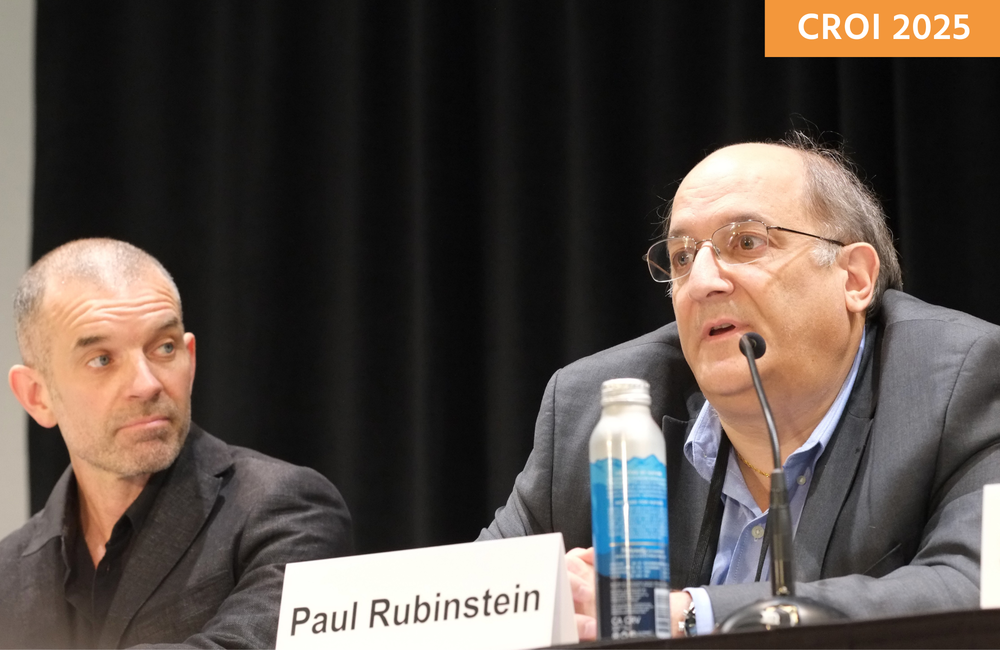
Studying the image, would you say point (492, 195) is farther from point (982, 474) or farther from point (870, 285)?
point (982, 474)

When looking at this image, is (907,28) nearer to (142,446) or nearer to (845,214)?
(845,214)

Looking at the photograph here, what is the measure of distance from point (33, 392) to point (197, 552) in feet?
2.12

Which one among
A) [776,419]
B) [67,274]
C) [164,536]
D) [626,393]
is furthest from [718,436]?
[67,274]

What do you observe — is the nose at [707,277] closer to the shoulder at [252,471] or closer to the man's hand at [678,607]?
the man's hand at [678,607]

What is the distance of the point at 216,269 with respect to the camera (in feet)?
10.6

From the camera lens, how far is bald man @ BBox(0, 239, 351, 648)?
232cm

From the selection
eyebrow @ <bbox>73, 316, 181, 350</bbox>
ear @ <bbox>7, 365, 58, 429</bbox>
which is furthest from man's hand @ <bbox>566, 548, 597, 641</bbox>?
ear @ <bbox>7, 365, 58, 429</bbox>

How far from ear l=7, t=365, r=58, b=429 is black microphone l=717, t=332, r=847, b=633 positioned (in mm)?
1784

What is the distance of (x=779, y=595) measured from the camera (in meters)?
1.24

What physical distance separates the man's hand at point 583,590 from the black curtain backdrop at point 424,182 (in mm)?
1330

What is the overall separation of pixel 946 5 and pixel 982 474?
1516 millimetres

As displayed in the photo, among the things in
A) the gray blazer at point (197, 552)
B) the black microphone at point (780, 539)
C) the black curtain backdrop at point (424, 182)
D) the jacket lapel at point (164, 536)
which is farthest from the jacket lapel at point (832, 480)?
the jacket lapel at point (164, 536)

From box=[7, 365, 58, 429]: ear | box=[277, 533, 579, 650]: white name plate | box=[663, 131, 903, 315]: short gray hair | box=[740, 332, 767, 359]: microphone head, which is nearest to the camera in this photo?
box=[277, 533, 579, 650]: white name plate

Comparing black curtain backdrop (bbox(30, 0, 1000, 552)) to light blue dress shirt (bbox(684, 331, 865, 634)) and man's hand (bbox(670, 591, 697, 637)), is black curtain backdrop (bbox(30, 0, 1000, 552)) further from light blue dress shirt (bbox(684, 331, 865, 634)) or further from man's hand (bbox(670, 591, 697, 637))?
man's hand (bbox(670, 591, 697, 637))
